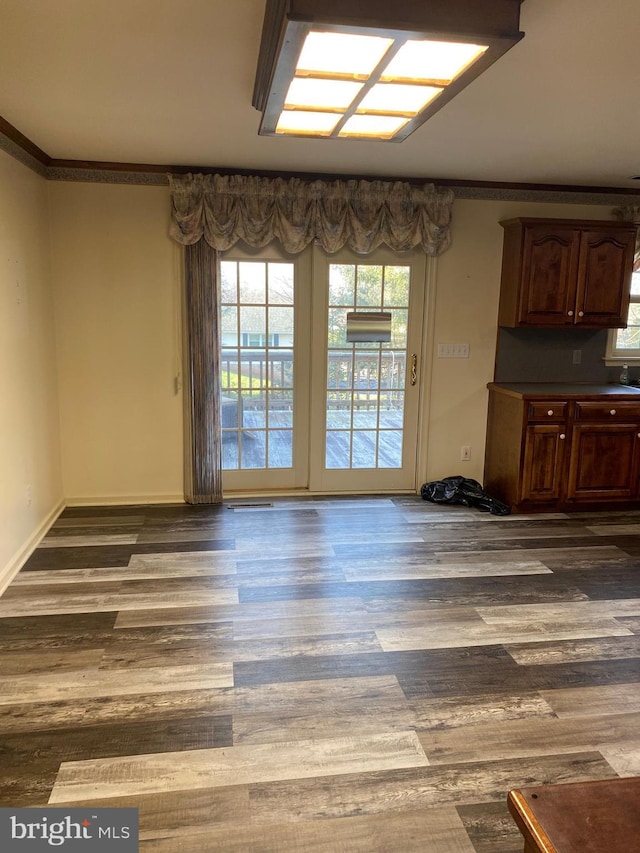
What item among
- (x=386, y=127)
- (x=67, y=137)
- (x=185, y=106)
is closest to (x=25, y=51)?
(x=185, y=106)

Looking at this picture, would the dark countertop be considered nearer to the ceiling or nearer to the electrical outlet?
the electrical outlet

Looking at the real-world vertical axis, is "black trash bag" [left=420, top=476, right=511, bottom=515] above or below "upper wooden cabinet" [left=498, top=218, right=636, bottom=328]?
below

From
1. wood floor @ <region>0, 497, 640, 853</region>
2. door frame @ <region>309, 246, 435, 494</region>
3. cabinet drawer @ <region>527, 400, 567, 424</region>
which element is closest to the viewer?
wood floor @ <region>0, 497, 640, 853</region>

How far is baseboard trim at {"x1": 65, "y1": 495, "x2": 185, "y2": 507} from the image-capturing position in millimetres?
4695

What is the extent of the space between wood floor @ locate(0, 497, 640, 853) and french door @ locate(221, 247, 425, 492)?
3.00 feet

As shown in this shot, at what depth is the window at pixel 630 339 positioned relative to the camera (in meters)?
5.11

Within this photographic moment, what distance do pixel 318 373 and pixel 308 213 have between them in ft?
3.89

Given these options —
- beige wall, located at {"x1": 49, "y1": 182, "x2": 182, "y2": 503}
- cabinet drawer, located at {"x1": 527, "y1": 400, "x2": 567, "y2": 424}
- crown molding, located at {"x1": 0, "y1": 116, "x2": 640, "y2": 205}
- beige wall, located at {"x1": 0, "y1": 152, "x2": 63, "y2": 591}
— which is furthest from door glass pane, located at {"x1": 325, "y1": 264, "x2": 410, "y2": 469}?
beige wall, located at {"x1": 0, "y1": 152, "x2": 63, "y2": 591}

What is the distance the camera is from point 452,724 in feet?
7.57

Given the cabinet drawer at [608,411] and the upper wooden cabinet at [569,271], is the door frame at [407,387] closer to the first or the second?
the upper wooden cabinet at [569,271]

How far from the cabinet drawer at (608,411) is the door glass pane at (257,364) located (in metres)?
2.18

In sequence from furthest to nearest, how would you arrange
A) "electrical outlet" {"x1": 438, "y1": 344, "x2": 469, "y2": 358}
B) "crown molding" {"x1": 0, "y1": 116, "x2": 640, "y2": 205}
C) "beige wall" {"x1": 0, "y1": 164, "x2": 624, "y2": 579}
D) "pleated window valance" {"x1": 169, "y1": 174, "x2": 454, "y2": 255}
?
"electrical outlet" {"x1": 438, "y1": 344, "x2": 469, "y2": 358} < "pleated window valance" {"x1": 169, "y1": 174, "x2": 454, "y2": 255} < "beige wall" {"x1": 0, "y1": 164, "x2": 624, "y2": 579} < "crown molding" {"x1": 0, "y1": 116, "x2": 640, "y2": 205}

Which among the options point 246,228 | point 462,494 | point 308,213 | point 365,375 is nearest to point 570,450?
point 462,494

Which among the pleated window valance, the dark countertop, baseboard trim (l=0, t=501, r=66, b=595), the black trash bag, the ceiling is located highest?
the ceiling
